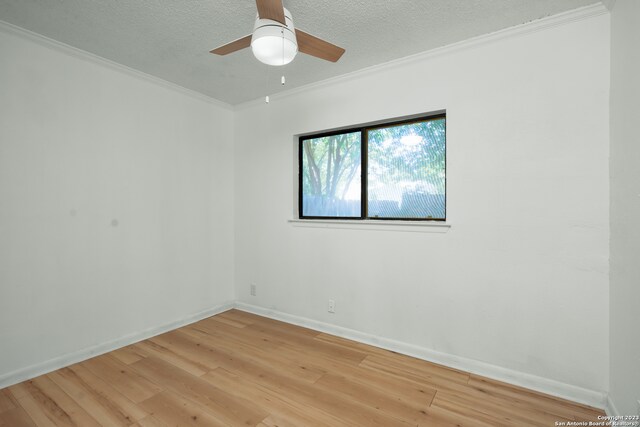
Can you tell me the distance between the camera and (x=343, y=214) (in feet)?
10.4

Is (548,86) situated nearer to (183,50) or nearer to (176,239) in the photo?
(183,50)

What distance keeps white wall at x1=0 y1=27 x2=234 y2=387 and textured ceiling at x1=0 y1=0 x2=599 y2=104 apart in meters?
0.35

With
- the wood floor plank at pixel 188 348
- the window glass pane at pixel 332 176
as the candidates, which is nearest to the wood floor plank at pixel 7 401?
the wood floor plank at pixel 188 348

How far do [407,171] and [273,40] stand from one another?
1705 mm

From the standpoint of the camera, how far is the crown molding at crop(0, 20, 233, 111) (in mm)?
2180

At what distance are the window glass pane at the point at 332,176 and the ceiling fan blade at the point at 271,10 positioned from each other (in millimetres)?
1718

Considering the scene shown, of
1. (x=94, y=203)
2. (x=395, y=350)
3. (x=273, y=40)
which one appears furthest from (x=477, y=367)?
(x=94, y=203)

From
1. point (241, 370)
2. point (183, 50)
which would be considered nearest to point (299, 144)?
point (183, 50)

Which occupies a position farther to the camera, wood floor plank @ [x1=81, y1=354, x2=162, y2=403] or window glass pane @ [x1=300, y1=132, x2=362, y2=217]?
window glass pane @ [x1=300, y1=132, x2=362, y2=217]

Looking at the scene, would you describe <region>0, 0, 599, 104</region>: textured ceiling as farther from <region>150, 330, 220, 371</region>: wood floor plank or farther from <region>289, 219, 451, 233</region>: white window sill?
<region>150, 330, 220, 371</region>: wood floor plank

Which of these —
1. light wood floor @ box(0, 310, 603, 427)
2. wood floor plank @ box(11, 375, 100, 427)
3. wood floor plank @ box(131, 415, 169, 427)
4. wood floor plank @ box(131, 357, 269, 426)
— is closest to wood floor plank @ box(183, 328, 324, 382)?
light wood floor @ box(0, 310, 603, 427)

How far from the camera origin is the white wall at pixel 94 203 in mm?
2213

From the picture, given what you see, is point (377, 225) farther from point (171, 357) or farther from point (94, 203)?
point (94, 203)

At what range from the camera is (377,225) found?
2.79 meters
